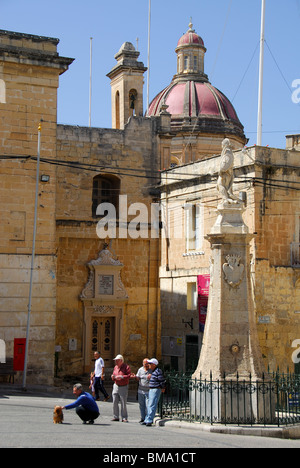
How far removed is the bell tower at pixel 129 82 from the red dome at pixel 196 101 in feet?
47.6

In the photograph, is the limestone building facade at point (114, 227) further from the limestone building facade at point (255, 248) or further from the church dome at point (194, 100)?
the church dome at point (194, 100)

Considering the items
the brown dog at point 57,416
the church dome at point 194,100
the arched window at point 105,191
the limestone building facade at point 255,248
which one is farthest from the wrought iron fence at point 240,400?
the church dome at point 194,100

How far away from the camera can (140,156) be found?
100 ft

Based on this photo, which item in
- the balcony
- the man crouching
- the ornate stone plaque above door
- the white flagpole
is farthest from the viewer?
the ornate stone plaque above door

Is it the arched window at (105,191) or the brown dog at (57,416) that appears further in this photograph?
the arched window at (105,191)

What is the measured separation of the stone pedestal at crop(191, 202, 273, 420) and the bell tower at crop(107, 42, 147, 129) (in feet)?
54.0

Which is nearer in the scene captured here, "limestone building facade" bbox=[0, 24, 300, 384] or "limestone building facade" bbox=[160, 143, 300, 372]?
"limestone building facade" bbox=[0, 24, 300, 384]

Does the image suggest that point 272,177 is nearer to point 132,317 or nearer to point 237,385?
point 132,317

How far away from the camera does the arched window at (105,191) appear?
30.2 meters

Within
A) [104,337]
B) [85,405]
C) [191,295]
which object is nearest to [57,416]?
[85,405]

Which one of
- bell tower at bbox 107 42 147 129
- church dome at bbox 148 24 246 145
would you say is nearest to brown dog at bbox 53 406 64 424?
bell tower at bbox 107 42 147 129

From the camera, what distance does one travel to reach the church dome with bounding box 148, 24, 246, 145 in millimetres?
46469

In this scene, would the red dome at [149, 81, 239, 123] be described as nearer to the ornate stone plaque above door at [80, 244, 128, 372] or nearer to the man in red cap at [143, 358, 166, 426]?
the ornate stone plaque above door at [80, 244, 128, 372]

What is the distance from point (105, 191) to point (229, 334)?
1547cm
